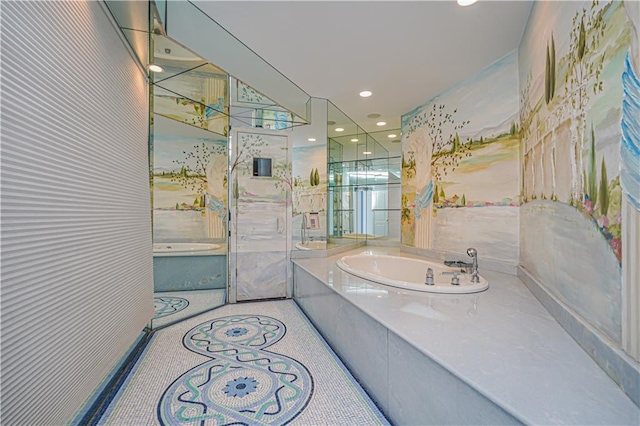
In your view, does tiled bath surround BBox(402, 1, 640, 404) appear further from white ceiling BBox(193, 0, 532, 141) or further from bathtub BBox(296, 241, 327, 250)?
bathtub BBox(296, 241, 327, 250)

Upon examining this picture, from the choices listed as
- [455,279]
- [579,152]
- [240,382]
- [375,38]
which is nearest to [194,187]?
[240,382]

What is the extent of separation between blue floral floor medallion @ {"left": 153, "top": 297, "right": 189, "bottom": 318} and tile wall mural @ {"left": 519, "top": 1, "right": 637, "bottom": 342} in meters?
3.43

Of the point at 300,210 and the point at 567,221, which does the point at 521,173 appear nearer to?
the point at 567,221

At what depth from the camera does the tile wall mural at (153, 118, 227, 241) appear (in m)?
3.47

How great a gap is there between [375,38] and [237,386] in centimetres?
280

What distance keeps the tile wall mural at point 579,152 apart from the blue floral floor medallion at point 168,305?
11.2ft

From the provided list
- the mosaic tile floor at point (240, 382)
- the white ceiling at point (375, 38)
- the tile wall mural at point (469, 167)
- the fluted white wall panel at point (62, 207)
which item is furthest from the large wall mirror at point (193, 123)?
the tile wall mural at point (469, 167)

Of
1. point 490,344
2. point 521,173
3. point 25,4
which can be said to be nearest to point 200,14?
point 25,4

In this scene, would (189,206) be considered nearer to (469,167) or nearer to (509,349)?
(469,167)

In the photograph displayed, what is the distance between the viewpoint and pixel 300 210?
3.84 metres

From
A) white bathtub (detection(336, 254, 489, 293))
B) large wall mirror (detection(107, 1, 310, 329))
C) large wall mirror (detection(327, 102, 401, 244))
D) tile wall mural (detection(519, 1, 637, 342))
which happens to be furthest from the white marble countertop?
large wall mirror (detection(327, 102, 401, 244))

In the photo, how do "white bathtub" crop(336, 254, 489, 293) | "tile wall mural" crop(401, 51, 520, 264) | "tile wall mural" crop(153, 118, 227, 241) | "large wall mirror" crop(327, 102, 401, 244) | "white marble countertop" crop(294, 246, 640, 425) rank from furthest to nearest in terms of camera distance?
"large wall mirror" crop(327, 102, 401, 244)
"tile wall mural" crop(153, 118, 227, 241)
"white bathtub" crop(336, 254, 489, 293)
"tile wall mural" crop(401, 51, 520, 264)
"white marble countertop" crop(294, 246, 640, 425)

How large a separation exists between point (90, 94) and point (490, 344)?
239 cm

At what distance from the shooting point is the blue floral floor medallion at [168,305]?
3.05 meters
